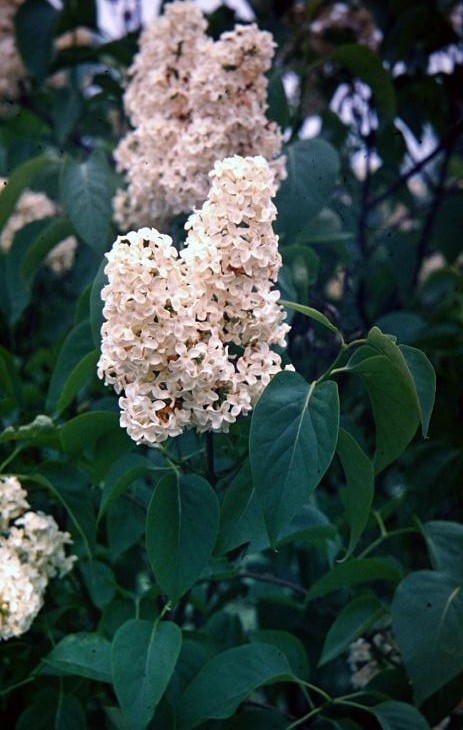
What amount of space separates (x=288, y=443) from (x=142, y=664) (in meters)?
0.30

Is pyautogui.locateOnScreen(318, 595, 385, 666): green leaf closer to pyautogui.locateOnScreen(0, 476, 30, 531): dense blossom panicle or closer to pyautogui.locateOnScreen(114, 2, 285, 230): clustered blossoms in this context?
pyautogui.locateOnScreen(0, 476, 30, 531): dense blossom panicle

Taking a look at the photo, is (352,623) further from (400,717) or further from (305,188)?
(305,188)

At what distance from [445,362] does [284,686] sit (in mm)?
730

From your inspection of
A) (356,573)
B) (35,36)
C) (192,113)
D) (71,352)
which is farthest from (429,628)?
(35,36)

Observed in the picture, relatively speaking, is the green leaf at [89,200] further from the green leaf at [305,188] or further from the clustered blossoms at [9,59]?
the clustered blossoms at [9,59]

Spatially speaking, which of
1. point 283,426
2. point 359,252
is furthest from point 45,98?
point 283,426

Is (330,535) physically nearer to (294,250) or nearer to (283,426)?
(283,426)

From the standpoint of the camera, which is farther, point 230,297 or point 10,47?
point 10,47

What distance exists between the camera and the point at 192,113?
1.34 meters

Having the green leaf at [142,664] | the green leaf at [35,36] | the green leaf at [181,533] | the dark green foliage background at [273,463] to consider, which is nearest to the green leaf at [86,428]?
the dark green foliage background at [273,463]

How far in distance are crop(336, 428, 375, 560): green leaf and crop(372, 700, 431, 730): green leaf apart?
24 cm

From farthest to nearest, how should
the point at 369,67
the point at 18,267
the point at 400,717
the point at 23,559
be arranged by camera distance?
the point at 18,267 → the point at 369,67 → the point at 23,559 → the point at 400,717

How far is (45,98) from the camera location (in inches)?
86.8

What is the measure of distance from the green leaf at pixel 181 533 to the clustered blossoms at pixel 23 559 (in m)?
0.22
